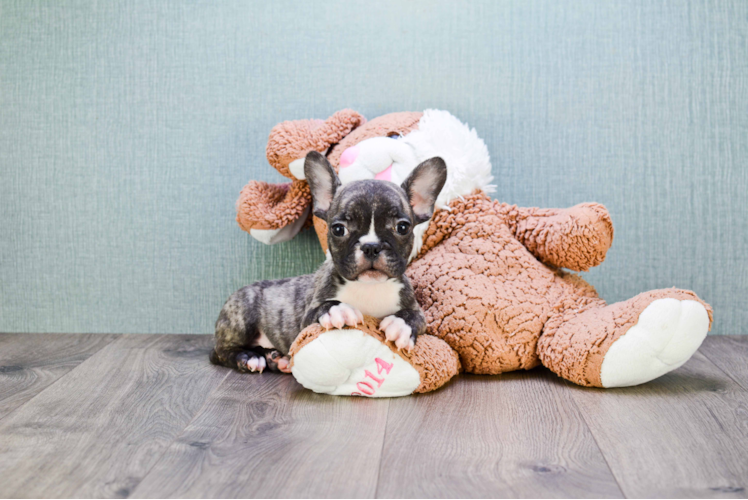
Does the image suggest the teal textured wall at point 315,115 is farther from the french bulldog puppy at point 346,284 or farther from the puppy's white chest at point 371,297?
the puppy's white chest at point 371,297

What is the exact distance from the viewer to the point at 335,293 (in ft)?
5.73

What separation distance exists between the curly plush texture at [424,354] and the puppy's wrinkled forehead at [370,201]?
28 cm

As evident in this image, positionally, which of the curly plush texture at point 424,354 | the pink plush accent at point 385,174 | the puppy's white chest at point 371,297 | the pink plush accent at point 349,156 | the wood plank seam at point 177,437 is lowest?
the wood plank seam at point 177,437

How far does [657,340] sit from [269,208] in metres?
1.25

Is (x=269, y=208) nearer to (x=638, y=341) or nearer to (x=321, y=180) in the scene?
(x=321, y=180)

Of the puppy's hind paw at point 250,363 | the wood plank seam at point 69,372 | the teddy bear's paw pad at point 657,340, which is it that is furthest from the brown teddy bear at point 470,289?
the wood plank seam at point 69,372

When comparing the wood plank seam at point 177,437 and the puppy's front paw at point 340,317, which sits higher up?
the puppy's front paw at point 340,317

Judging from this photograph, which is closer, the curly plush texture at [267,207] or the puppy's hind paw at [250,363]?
the puppy's hind paw at [250,363]

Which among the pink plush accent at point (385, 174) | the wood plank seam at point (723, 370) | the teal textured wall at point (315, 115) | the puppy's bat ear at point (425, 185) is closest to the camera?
the puppy's bat ear at point (425, 185)

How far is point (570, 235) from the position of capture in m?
1.88

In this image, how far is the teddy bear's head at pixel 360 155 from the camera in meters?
1.94

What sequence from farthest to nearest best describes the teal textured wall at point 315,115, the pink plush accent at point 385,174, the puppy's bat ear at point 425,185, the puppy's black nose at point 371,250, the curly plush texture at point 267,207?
the teal textured wall at point 315,115
the curly plush texture at point 267,207
the pink plush accent at point 385,174
the puppy's bat ear at point 425,185
the puppy's black nose at point 371,250

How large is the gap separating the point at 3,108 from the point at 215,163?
33.7 inches

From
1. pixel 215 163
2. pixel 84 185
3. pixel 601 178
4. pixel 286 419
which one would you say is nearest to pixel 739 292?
pixel 601 178
